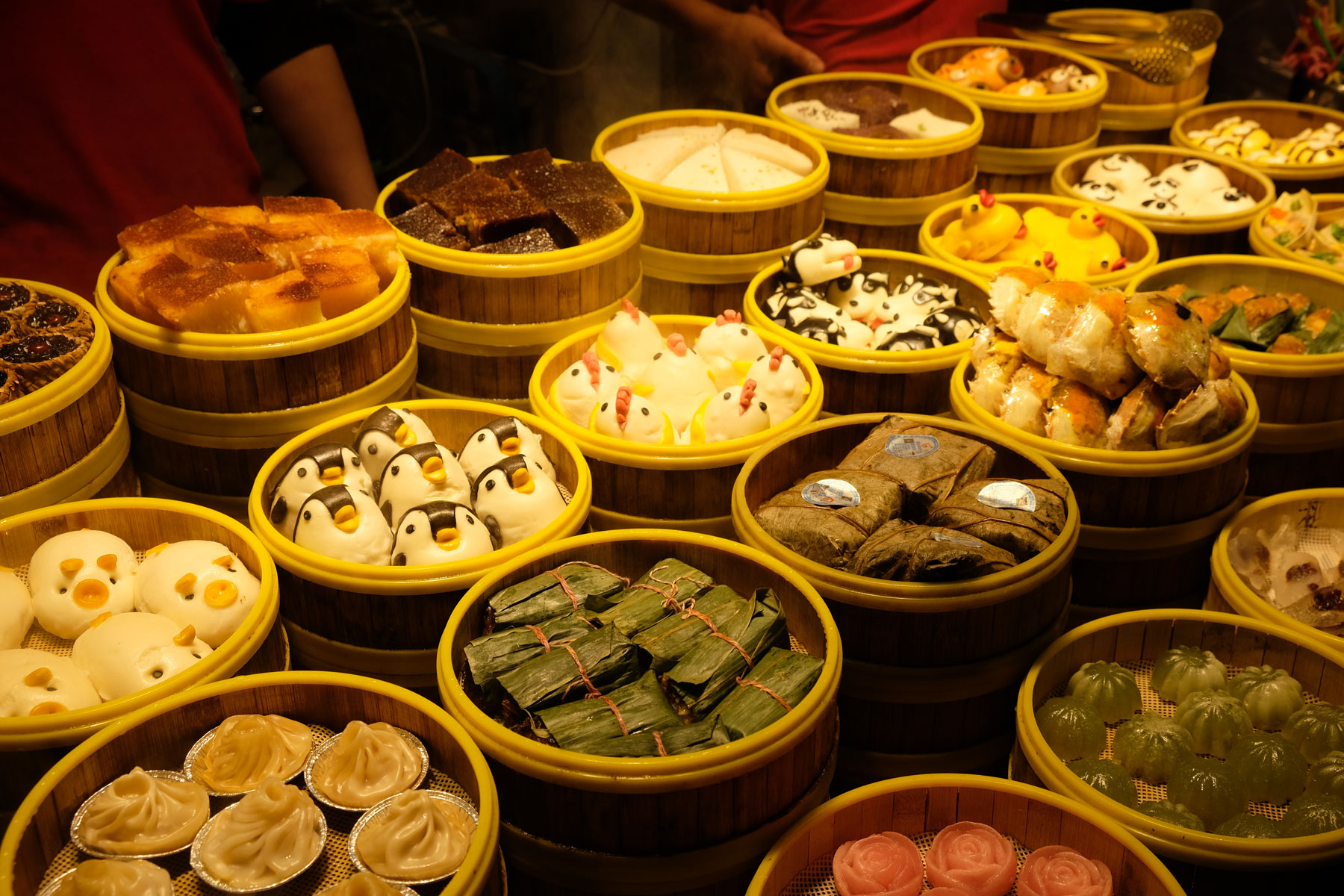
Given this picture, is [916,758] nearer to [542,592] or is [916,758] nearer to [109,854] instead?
[542,592]

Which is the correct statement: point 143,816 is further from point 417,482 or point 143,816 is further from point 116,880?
point 417,482

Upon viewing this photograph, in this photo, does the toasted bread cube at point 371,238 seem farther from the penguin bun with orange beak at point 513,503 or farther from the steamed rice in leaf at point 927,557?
the steamed rice in leaf at point 927,557

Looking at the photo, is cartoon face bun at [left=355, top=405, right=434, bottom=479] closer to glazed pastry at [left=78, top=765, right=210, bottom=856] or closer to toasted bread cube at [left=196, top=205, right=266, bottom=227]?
toasted bread cube at [left=196, top=205, right=266, bottom=227]

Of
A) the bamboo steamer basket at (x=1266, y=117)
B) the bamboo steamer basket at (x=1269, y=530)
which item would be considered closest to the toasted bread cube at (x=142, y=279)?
the bamboo steamer basket at (x=1269, y=530)

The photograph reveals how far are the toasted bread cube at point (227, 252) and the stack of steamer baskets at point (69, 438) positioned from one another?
26 centimetres

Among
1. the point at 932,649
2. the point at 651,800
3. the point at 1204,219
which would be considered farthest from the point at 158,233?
the point at 1204,219

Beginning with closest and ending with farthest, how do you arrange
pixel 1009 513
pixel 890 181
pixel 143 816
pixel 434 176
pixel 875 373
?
pixel 143 816, pixel 1009 513, pixel 875 373, pixel 434 176, pixel 890 181

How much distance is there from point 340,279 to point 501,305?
17.8 inches

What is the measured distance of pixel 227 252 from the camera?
267 centimetres

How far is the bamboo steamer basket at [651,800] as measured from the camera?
5.77 feet

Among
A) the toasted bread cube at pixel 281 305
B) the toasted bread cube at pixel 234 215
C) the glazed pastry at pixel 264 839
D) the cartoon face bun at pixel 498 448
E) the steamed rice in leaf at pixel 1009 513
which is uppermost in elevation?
the toasted bread cube at pixel 234 215

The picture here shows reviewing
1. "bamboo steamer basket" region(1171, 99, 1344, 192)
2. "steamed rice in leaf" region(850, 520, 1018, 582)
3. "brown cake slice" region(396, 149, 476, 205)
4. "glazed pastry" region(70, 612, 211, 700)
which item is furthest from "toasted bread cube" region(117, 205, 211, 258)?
"bamboo steamer basket" region(1171, 99, 1344, 192)

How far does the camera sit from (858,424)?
267 centimetres

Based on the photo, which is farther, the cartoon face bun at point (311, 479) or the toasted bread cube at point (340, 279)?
the toasted bread cube at point (340, 279)
